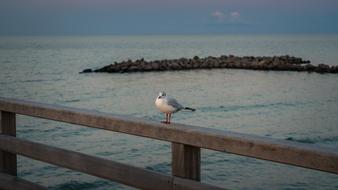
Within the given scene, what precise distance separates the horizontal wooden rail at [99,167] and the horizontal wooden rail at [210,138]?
19cm

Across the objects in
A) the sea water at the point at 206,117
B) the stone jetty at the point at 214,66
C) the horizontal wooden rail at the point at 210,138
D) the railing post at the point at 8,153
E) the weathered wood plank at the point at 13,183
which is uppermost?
the horizontal wooden rail at the point at 210,138

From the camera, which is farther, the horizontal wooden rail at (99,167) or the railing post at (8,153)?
the railing post at (8,153)

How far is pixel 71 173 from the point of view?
10328mm

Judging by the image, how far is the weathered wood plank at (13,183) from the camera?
338cm

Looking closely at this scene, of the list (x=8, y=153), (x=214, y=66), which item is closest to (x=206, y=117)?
(x=8, y=153)

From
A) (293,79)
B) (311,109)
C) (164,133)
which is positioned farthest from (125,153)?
(293,79)

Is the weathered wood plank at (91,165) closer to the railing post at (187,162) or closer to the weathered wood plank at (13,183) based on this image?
the railing post at (187,162)

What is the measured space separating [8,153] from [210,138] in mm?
1744

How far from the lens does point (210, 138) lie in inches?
97.3

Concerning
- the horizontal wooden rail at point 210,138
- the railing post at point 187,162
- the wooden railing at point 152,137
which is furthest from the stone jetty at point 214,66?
the railing post at point 187,162

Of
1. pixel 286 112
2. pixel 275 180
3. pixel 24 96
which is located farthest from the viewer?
pixel 24 96

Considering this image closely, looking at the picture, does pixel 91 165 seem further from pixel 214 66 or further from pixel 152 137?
pixel 214 66

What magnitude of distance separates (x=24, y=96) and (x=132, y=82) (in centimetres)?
959

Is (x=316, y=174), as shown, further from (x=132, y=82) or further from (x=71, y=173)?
(x=132, y=82)
